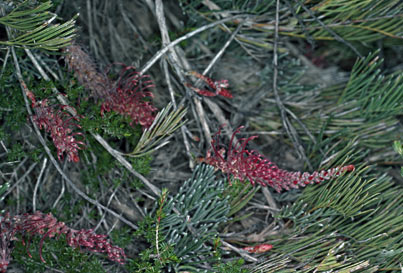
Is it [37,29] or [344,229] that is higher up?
[37,29]

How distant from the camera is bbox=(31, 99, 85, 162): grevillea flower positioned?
0.79 m

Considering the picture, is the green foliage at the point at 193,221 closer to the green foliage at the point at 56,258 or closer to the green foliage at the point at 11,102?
the green foliage at the point at 56,258

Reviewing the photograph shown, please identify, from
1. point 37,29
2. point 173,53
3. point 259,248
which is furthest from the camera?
point 173,53

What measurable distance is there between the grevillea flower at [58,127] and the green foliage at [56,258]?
8.3 inches

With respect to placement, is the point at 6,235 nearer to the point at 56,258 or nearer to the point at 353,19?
the point at 56,258

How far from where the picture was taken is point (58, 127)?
0.79 meters

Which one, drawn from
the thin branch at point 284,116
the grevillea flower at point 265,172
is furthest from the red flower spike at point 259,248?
the thin branch at point 284,116

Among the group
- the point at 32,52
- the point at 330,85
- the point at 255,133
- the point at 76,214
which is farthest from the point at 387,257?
the point at 32,52

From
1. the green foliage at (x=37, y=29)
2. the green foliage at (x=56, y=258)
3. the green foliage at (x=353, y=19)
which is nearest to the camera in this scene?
the green foliage at (x=37, y=29)

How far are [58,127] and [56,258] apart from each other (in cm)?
31

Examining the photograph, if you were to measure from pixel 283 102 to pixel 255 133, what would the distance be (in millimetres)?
148

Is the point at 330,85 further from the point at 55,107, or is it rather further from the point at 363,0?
the point at 55,107

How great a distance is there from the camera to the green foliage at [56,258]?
0.86 meters

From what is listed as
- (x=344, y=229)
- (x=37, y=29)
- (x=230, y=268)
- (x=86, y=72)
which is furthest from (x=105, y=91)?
(x=344, y=229)
